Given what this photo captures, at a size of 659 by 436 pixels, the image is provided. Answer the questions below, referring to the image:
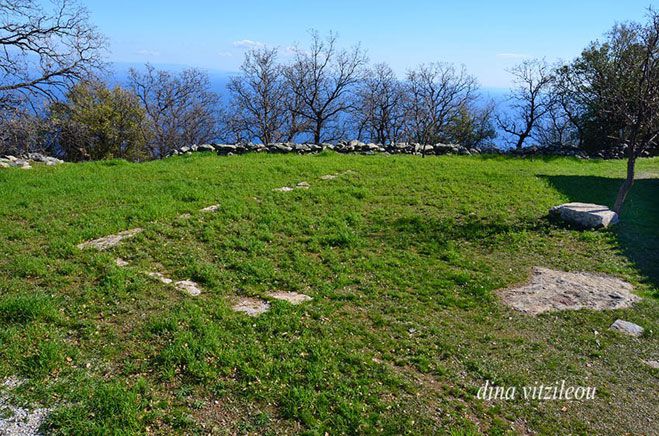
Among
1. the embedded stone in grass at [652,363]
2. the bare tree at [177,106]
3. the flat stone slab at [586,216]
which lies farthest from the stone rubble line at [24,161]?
the bare tree at [177,106]

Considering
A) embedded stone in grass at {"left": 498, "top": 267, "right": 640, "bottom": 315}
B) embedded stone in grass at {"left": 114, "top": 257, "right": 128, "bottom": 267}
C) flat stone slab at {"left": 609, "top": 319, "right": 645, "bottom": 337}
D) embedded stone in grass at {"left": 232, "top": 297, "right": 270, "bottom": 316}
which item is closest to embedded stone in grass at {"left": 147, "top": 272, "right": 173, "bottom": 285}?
embedded stone in grass at {"left": 114, "top": 257, "right": 128, "bottom": 267}

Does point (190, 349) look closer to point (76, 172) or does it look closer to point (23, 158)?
point (76, 172)

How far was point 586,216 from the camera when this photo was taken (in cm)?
1123

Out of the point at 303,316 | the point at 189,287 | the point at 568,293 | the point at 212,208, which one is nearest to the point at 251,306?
the point at 303,316

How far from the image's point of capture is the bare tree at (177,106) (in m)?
34.1

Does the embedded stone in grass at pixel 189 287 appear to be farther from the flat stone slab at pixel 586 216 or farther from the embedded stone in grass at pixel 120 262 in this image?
the flat stone slab at pixel 586 216

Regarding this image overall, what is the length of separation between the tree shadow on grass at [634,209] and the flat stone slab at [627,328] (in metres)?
2.21

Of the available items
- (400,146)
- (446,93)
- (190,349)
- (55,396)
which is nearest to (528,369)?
(190,349)

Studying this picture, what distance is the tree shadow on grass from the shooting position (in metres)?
9.78

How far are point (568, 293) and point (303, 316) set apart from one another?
470 centimetres

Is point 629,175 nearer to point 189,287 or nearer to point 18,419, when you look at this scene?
point 189,287

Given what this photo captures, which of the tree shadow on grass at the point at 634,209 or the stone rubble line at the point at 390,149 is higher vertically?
the stone rubble line at the point at 390,149

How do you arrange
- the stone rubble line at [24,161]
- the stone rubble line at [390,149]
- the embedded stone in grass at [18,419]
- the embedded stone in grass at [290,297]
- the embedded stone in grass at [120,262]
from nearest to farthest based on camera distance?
the embedded stone in grass at [18,419]
the embedded stone in grass at [290,297]
the embedded stone in grass at [120,262]
the stone rubble line at [24,161]
the stone rubble line at [390,149]

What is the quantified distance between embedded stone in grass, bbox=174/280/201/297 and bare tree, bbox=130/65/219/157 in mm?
27776
